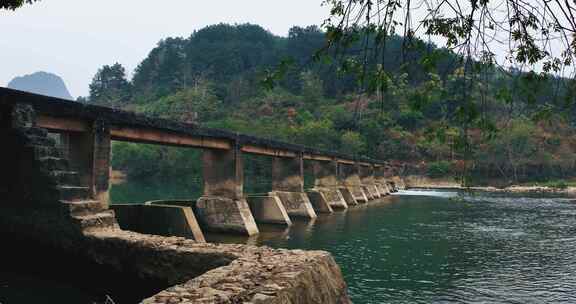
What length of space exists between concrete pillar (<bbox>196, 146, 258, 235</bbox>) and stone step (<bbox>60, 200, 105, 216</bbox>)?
1308cm

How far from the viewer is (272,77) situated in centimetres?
618

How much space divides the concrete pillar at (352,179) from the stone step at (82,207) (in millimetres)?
44768

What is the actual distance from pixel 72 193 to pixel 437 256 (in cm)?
1695

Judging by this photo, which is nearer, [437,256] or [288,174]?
[437,256]

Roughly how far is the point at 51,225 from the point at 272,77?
10.1m

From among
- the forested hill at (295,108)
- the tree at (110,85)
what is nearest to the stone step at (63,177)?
the forested hill at (295,108)

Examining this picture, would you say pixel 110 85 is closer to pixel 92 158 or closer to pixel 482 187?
pixel 482 187

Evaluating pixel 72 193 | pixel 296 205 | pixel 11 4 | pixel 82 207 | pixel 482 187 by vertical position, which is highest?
pixel 11 4

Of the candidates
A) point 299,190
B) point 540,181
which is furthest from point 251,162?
point 540,181

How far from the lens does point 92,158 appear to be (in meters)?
17.4

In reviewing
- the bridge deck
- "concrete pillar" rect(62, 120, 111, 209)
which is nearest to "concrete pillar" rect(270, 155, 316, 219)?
the bridge deck

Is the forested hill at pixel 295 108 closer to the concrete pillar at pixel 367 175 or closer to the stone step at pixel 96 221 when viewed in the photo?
the concrete pillar at pixel 367 175

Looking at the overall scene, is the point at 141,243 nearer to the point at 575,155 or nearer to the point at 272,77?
the point at 272,77

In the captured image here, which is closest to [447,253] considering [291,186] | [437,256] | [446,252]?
[446,252]
